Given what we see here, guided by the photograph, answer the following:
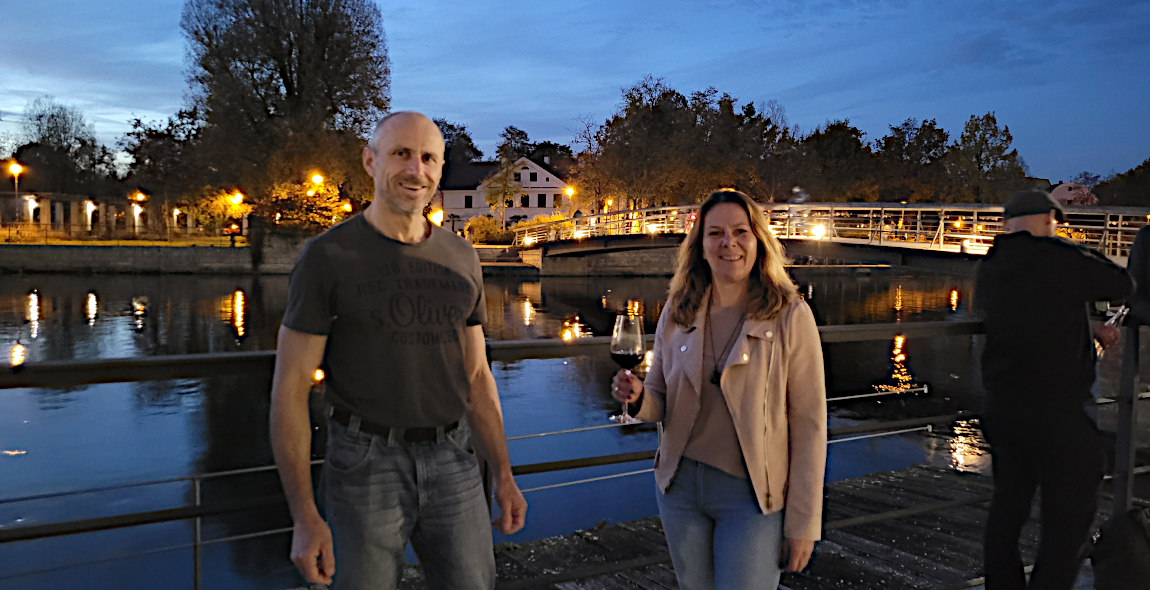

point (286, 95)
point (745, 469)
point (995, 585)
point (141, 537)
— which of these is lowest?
point (141, 537)

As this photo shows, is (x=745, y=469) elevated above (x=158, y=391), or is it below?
above

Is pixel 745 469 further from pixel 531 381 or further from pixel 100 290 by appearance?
pixel 100 290

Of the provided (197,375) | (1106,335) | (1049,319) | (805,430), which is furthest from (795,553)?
(1106,335)

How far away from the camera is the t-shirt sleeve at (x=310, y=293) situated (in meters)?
2.00

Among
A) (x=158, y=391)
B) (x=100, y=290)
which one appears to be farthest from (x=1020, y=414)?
(x=100, y=290)

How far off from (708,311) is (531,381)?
18.6 meters

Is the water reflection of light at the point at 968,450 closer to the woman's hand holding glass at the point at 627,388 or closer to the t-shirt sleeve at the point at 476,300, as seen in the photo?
the woman's hand holding glass at the point at 627,388

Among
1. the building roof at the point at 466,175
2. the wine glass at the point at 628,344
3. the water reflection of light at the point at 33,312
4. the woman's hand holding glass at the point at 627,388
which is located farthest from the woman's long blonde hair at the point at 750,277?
the building roof at the point at 466,175

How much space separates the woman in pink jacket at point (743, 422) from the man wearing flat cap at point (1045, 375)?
1.21m

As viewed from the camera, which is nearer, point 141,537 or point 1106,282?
point 1106,282

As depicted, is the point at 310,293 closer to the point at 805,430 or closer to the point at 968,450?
the point at 805,430

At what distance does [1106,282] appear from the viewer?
2.99 m

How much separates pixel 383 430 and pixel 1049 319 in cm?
238

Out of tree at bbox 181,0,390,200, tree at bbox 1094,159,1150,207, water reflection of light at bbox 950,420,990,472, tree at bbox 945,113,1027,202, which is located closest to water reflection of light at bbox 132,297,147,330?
tree at bbox 181,0,390,200
